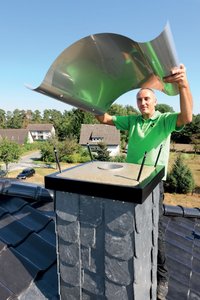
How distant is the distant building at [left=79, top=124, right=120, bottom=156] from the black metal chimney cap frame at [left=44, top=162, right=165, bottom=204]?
40322mm

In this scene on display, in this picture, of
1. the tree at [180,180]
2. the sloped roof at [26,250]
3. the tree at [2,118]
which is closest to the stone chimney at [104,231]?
the sloped roof at [26,250]

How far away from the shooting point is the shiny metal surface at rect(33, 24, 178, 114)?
155 cm

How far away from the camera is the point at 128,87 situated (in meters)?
2.12

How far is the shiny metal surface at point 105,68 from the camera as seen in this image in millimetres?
1553

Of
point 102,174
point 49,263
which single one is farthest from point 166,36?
point 49,263

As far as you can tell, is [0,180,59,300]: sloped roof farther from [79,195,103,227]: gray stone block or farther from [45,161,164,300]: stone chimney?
[79,195,103,227]: gray stone block

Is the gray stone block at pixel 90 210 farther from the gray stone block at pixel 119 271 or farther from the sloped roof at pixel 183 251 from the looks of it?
the sloped roof at pixel 183 251

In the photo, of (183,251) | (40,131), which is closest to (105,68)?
(183,251)

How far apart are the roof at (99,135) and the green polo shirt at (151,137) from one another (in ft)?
131

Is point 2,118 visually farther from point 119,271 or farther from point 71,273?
point 119,271

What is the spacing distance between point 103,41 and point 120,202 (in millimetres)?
1057

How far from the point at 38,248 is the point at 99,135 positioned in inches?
1634

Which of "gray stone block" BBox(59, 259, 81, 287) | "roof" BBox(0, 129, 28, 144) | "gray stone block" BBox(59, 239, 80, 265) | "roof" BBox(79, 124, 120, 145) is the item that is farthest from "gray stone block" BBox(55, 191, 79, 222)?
"roof" BBox(0, 129, 28, 144)

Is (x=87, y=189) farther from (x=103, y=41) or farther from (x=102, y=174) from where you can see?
(x=103, y=41)
